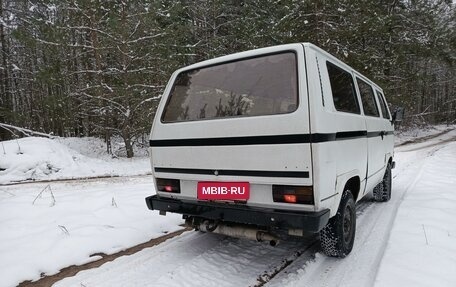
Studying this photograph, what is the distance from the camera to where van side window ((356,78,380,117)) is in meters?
4.02

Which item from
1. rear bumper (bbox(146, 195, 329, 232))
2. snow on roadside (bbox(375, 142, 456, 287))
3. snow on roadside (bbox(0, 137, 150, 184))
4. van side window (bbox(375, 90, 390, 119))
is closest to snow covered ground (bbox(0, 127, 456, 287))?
snow on roadside (bbox(375, 142, 456, 287))

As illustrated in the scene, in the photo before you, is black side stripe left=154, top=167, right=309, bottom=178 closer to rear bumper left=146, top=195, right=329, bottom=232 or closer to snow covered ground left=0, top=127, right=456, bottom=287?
rear bumper left=146, top=195, right=329, bottom=232

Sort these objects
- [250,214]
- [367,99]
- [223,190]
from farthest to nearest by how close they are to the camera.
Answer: [367,99] < [223,190] < [250,214]

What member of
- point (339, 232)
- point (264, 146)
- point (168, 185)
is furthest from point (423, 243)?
point (168, 185)

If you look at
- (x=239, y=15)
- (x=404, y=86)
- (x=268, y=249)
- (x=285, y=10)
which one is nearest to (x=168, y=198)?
(x=268, y=249)

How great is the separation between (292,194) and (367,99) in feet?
7.92

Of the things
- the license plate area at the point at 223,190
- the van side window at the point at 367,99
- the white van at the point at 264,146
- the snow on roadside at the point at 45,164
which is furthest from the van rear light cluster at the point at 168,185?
the snow on roadside at the point at 45,164

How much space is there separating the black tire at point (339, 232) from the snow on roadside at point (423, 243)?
15.4 inches

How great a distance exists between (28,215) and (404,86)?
20942mm

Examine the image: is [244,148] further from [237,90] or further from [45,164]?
[45,164]

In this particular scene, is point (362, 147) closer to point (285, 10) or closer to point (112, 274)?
point (112, 274)

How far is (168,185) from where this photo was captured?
10.9 feet

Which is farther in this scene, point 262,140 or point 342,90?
point 342,90

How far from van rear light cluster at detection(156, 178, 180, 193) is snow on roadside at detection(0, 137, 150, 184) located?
7.18 m
